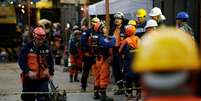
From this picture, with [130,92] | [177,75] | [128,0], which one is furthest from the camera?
[128,0]

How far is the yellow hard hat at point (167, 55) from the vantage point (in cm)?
183

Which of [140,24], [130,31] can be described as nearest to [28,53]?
[130,31]

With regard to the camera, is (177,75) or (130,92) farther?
(130,92)

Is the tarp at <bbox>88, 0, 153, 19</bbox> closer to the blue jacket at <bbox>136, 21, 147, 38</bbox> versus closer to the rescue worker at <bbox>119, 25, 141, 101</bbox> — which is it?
the blue jacket at <bbox>136, 21, 147, 38</bbox>

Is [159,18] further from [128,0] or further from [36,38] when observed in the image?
[128,0]

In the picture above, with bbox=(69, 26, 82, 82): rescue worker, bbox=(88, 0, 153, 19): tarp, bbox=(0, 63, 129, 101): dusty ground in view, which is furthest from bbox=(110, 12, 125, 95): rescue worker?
bbox=(69, 26, 82, 82): rescue worker

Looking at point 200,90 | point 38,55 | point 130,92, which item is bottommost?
point 130,92

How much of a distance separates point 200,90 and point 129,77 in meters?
8.93

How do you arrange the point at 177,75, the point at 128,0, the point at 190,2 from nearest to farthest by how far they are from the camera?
the point at 177,75, the point at 190,2, the point at 128,0

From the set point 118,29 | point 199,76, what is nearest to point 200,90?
point 199,76

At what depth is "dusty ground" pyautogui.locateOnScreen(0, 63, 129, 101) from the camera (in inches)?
523

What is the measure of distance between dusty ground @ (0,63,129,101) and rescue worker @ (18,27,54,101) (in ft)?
9.39

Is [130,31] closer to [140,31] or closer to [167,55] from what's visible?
[140,31]

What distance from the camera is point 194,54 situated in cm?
190
